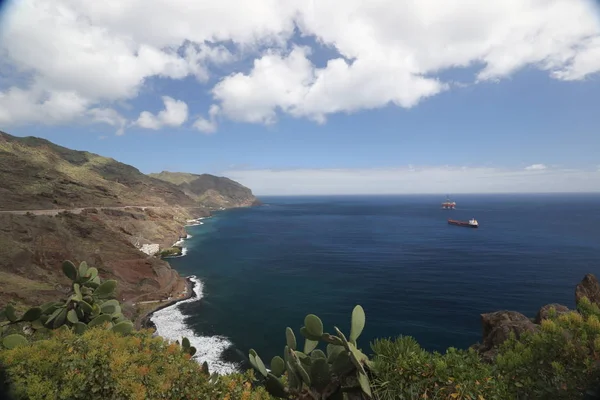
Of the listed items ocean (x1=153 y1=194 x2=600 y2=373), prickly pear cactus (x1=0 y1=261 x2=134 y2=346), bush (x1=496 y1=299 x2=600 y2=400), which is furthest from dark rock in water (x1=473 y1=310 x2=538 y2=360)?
prickly pear cactus (x1=0 y1=261 x2=134 y2=346)

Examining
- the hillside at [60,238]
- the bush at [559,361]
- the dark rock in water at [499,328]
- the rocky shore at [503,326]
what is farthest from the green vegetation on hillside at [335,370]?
the hillside at [60,238]

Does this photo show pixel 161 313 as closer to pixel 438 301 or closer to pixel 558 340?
pixel 438 301

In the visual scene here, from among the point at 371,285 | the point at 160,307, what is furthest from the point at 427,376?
the point at 371,285

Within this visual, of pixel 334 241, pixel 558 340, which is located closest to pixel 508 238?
pixel 334 241

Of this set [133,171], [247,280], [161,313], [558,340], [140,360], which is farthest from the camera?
[133,171]

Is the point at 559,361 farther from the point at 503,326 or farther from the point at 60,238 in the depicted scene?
the point at 60,238

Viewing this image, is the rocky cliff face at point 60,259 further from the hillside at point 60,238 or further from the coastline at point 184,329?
the coastline at point 184,329
